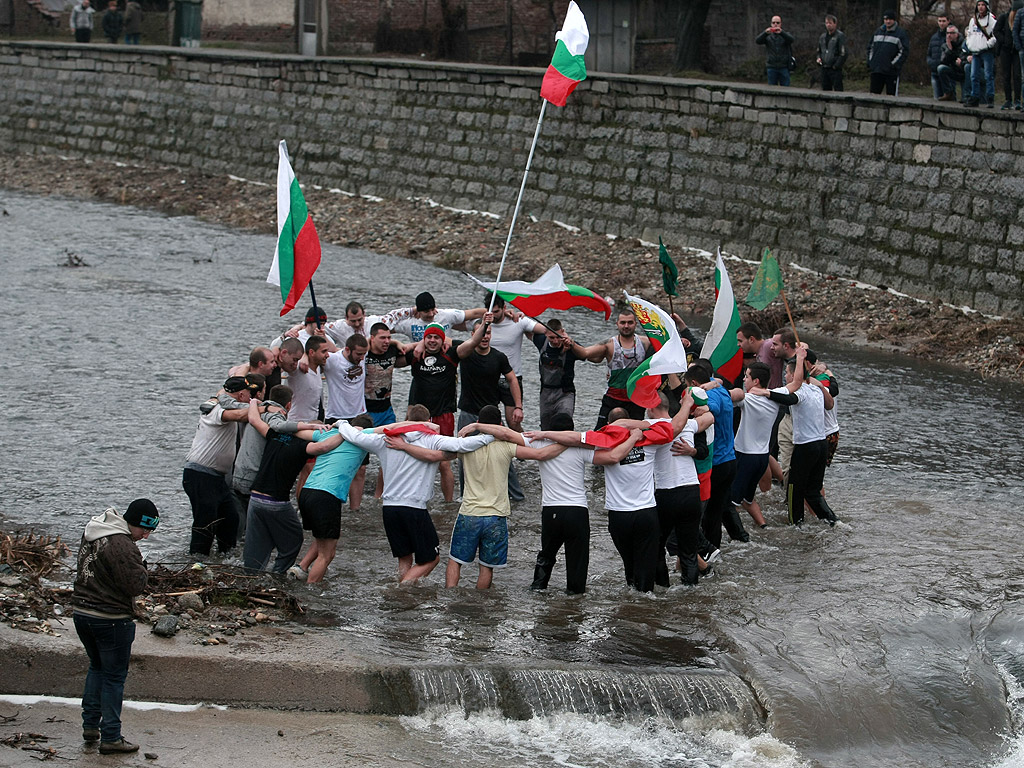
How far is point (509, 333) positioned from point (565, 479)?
11.2ft

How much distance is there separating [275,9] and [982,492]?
28.6 metres

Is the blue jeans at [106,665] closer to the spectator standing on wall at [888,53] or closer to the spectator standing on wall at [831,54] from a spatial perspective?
the spectator standing on wall at [888,53]

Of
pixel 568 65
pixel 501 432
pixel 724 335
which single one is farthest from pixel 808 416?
pixel 568 65

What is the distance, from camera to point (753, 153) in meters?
22.4

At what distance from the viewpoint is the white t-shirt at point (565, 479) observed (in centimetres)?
963

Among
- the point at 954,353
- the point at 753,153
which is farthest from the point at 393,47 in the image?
the point at 954,353

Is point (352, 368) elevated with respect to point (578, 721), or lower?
elevated

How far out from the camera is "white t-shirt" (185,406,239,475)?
10.3 m

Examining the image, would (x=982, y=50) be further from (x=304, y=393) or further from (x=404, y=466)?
(x=404, y=466)

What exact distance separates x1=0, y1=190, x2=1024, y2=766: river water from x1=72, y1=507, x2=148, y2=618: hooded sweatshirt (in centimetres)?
177

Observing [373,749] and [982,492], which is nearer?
[373,749]

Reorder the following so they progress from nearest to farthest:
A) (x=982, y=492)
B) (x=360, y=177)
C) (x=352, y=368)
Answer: (x=352, y=368) → (x=982, y=492) → (x=360, y=177)

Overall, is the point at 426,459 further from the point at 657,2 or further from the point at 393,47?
the point at 393,47

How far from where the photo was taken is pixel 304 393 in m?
11.7
